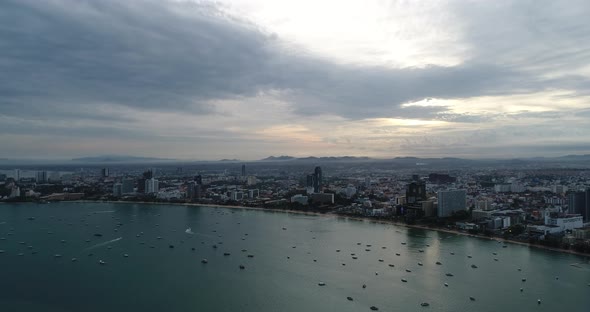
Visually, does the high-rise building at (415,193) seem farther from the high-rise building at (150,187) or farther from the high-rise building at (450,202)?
the high-rise building at (150,187)

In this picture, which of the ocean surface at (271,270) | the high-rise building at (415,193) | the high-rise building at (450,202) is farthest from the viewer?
the high-rise building at (415,193)

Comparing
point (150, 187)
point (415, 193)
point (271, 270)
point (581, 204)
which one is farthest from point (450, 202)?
point (150, 187)

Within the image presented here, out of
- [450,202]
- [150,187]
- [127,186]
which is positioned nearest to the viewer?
[450,202]

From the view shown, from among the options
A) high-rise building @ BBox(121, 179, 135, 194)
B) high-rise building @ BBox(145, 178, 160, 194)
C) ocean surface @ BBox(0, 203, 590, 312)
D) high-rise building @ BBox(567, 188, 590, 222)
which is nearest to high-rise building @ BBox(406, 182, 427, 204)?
ocean surface @ BBox(0, 203, 590, 312)

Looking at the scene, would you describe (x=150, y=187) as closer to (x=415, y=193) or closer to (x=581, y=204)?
(x=415, y=193)

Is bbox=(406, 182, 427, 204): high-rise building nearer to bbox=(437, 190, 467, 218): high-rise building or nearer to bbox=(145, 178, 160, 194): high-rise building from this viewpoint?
bbox=(437, 190, 467, 218): high-rise building

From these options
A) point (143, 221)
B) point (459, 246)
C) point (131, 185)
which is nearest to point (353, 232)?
point (459, 246)

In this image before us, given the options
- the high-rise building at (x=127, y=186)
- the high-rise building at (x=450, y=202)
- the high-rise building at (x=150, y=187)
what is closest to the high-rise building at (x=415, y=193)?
the high-rise building at (x=450, y=202)
